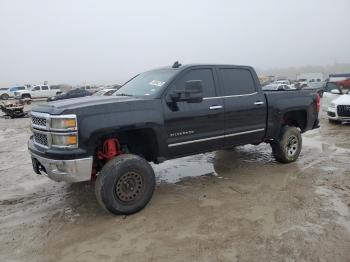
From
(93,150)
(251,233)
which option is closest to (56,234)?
(93,150)

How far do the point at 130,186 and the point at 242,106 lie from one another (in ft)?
7.96

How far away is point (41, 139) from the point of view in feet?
15.3

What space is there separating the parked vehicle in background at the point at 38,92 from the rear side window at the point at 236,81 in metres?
37.5

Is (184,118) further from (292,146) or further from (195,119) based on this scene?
(292,146)

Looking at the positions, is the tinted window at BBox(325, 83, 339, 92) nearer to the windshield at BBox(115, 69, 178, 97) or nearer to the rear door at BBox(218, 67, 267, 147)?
the rear door at BBox(218, 67, 267, 147)

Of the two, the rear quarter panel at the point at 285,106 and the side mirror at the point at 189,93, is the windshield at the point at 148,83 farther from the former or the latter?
the rear quarter panel at the point at 285,106

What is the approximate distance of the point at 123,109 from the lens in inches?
181

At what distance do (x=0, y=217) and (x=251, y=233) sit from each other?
3308 mm

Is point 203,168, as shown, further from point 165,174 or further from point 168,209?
point 168,209

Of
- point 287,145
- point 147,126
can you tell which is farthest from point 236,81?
point 147,126

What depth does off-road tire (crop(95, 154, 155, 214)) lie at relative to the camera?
4.41 metres

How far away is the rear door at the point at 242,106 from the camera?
19.0 feet

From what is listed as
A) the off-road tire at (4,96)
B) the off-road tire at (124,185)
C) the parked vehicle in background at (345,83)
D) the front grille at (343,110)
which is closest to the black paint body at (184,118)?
the off-road tire at (124,185)

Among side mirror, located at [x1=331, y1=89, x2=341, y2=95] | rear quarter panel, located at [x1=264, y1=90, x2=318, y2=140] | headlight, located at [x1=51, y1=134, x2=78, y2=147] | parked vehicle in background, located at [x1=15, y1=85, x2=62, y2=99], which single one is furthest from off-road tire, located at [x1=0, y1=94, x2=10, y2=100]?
headlight, located at [x1=51, y1=134, x2=78, y2=147]
